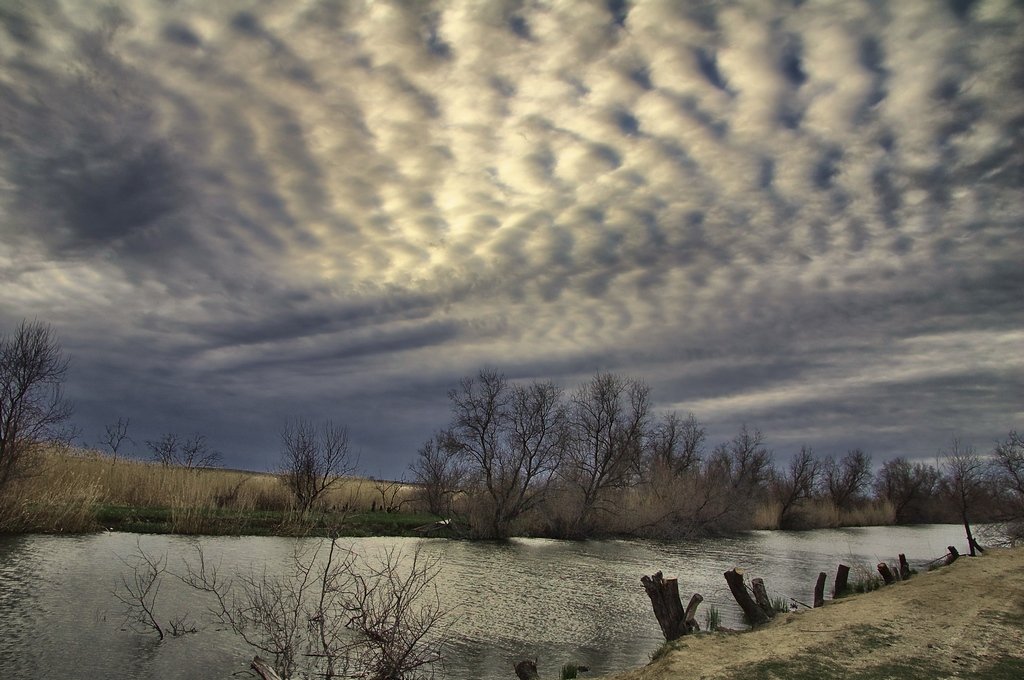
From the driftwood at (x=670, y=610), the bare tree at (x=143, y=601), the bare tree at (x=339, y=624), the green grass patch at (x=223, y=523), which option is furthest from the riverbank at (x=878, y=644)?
the green grass patch at (x=223, y=523)

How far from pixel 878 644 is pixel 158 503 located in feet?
102

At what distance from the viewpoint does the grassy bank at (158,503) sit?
23.1 metres

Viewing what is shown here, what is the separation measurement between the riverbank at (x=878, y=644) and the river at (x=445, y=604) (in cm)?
236

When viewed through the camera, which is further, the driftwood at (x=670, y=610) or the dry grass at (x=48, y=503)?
the dry grass at (x=48, y=503)

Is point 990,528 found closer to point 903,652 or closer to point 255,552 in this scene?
point 903,652

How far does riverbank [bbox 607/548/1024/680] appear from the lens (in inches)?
362

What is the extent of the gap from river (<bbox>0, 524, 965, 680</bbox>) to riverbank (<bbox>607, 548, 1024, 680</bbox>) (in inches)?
92.8

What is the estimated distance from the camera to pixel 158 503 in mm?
30844

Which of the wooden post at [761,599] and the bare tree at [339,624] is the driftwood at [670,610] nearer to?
the wooden post at [761,599]

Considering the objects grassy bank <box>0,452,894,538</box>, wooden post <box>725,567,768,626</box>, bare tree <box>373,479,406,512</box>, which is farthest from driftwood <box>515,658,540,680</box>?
bare tree <box>373,479,406,512</box>

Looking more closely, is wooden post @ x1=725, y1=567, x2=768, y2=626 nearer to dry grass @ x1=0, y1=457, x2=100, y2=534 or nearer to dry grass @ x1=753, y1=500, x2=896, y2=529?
dry grass @ x1=0, y1=457, x2=100, y2=534

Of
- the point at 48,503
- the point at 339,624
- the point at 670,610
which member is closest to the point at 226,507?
the point at 48,503

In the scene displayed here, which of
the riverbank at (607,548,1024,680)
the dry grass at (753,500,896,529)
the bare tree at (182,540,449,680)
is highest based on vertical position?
the bare tree at (182,540,449,680)

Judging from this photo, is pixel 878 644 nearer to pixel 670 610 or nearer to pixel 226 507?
pixel 670 610
